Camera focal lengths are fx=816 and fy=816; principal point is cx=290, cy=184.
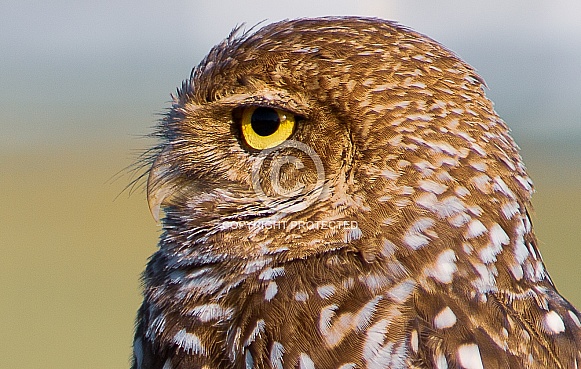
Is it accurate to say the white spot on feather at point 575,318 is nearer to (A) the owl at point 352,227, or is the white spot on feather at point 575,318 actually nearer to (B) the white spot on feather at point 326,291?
(A) the owl at point 352,227

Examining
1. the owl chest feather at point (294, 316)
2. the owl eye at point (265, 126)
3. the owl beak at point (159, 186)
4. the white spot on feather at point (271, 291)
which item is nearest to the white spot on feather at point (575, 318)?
the owl chest feather at point (294, 316)

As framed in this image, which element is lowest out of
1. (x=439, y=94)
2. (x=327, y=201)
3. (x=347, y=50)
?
(x=327, y=201)

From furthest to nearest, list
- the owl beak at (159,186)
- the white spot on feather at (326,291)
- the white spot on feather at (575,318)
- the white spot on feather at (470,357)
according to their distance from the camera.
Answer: the owl beak at (159,186) → the white spot on feather at (575,318) → the white spot on feather at (326,291) → the white spot on feather at (470,357)

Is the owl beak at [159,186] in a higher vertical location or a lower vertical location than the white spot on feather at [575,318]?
higher

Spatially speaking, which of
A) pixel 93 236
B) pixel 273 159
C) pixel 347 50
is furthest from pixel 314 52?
pixel 93 236

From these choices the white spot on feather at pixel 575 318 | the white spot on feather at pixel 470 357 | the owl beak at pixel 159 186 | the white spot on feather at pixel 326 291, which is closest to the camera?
the white spot on feather at pixel 470 357

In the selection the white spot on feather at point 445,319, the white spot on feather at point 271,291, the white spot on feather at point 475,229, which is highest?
the white spot on feather at point 271,291

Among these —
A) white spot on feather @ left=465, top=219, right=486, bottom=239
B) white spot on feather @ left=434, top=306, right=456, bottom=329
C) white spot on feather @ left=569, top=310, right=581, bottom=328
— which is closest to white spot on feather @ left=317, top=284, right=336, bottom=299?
white spot on feather @ left=434, top=306, right=456, bottom=329

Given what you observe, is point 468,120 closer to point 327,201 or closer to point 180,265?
point 327,201

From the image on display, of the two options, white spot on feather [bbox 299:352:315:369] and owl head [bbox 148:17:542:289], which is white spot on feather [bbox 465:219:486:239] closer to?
owl head [bbox 148:17:542:289]
